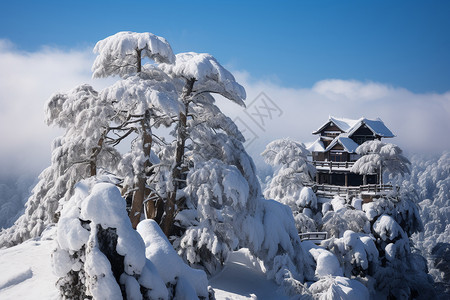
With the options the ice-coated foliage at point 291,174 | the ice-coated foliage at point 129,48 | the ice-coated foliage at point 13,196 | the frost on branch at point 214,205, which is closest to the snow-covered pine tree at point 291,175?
the ice-coated foliage at point 291,174

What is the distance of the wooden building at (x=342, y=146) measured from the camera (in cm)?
3322

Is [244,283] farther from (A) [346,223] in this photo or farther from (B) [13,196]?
(B) [13,196]

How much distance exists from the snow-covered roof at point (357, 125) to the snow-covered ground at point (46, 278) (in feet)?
73.9

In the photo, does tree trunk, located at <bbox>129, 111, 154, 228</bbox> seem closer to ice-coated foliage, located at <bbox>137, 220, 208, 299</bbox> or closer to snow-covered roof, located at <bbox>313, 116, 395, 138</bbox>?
ice-coated foliage, located at <bbox>137, 220, 208, 299</bbox>

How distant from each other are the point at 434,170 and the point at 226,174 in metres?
78.7

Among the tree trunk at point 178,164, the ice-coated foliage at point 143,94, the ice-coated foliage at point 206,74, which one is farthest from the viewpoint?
the tree trunk at point 178,164

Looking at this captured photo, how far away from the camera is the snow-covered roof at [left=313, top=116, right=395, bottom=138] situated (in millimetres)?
33425

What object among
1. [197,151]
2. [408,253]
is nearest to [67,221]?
[197,151]

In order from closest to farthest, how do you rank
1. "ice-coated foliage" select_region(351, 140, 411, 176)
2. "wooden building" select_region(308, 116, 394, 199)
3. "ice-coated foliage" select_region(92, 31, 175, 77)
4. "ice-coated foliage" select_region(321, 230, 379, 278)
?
1. "ice-coated foliage" select_region(92, 31, 175, 77)
2. "ice-coated foliage" select_region(321, 230, 379, 278)
3. "ice-coated foliage" select_region(351, 140, 411, 176)
4. "wooden building" select_region(308, 116, 394, 199)

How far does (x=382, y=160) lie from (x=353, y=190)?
3362mm

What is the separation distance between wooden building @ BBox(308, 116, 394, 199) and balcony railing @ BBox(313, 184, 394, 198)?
167 cm

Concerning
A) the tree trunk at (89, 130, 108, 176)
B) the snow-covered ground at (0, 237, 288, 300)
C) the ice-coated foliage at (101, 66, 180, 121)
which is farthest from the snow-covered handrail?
the ice-coated foliage at (101, 66, 180, 121)

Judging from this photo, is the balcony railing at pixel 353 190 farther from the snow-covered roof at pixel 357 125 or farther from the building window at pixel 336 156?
the snow-covered roof at pixel 357 125

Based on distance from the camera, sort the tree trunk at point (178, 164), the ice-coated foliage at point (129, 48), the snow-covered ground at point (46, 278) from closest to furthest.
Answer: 1. the snow-covered ground at point (46, 278)
2. the ice-coated foliage at point (129, 48)
3. the tree trunk at point (178, 164)
